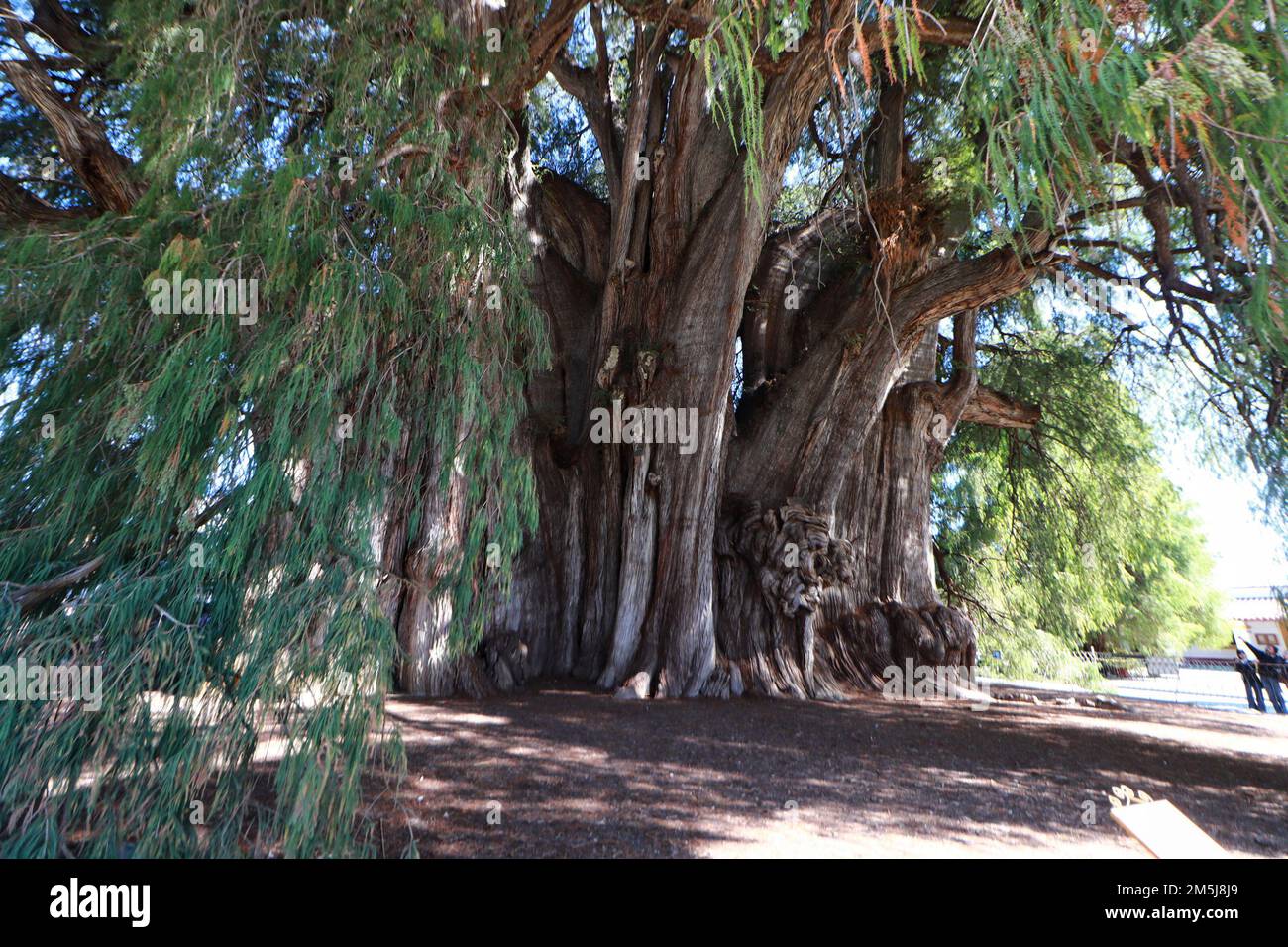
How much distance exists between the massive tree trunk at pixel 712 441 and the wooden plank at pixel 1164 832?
338cm

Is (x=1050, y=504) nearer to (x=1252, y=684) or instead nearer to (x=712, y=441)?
(x=1252, y=684)

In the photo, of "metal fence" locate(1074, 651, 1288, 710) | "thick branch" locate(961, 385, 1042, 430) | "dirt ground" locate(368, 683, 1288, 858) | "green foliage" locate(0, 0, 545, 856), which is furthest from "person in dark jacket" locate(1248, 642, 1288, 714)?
"green foliage" locate(0, 0, 545, 856)

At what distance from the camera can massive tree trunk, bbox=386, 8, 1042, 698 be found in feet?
17.4

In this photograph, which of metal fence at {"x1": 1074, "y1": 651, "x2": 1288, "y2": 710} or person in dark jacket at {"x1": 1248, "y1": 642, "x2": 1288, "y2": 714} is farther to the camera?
metal fence at {"x1": 1074, "y1": 651, "x2": 1288, "y2": 710}

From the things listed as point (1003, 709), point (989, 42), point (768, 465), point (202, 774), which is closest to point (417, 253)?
point (202, 774)

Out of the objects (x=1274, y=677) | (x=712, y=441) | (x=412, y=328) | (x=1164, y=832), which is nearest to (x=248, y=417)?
(x=412, y=328)

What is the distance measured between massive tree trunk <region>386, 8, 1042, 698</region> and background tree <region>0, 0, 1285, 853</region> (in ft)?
0.14

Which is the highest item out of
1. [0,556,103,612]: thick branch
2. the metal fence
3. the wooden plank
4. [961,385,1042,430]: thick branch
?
A: [961,385,1042,430]: thick branch

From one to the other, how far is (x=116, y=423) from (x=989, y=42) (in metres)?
3.04

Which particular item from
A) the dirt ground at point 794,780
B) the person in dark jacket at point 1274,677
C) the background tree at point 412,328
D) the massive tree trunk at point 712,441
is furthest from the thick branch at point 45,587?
the person in dark jacket at point 1274,677

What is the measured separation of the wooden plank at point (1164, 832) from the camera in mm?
1762

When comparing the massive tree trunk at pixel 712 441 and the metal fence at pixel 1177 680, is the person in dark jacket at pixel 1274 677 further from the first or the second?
the massive tree trunk at pixel 712 441

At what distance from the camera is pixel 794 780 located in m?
3.12

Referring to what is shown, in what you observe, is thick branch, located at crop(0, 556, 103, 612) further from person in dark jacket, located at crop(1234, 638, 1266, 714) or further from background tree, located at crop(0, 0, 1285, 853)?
person in dark jacket, located at crop(1234, 638, 1266, 714)
